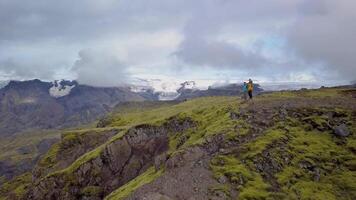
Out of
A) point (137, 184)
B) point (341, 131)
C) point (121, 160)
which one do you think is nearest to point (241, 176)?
point (137, 184)

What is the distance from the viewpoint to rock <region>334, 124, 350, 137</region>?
76.5 meters

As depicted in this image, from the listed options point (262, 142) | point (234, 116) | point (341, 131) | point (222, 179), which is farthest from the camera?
point (234, 116)

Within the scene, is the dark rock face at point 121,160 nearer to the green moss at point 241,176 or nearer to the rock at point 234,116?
the rock at point 234,116

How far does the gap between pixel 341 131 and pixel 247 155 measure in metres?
18.7

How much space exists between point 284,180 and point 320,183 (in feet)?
17.5

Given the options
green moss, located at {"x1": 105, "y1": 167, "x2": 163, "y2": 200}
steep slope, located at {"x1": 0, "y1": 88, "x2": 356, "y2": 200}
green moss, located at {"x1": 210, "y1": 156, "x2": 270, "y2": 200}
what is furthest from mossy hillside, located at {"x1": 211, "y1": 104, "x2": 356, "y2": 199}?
green moss, located at {"x1": 105, "y1": 167, "x2": 163, "y2": 200}

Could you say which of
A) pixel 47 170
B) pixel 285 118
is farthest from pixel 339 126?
pixel 47 170

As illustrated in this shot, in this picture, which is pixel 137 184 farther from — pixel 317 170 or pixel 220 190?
pixel 317 170

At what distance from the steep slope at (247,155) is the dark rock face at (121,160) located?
10.6 inches

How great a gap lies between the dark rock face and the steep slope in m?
0.27

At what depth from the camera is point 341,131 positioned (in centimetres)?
Result: 7675

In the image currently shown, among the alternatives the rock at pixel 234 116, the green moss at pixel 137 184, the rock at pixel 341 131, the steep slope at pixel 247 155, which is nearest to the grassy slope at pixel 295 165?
the steep slope at pixel 247 155

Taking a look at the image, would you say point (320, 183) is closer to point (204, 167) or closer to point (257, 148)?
point (257, 148)

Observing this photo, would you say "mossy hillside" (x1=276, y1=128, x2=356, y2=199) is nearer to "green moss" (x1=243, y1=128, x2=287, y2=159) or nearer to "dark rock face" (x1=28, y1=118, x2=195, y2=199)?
"green moss" (x1=243, y1=128, x2=287, y2=159)
